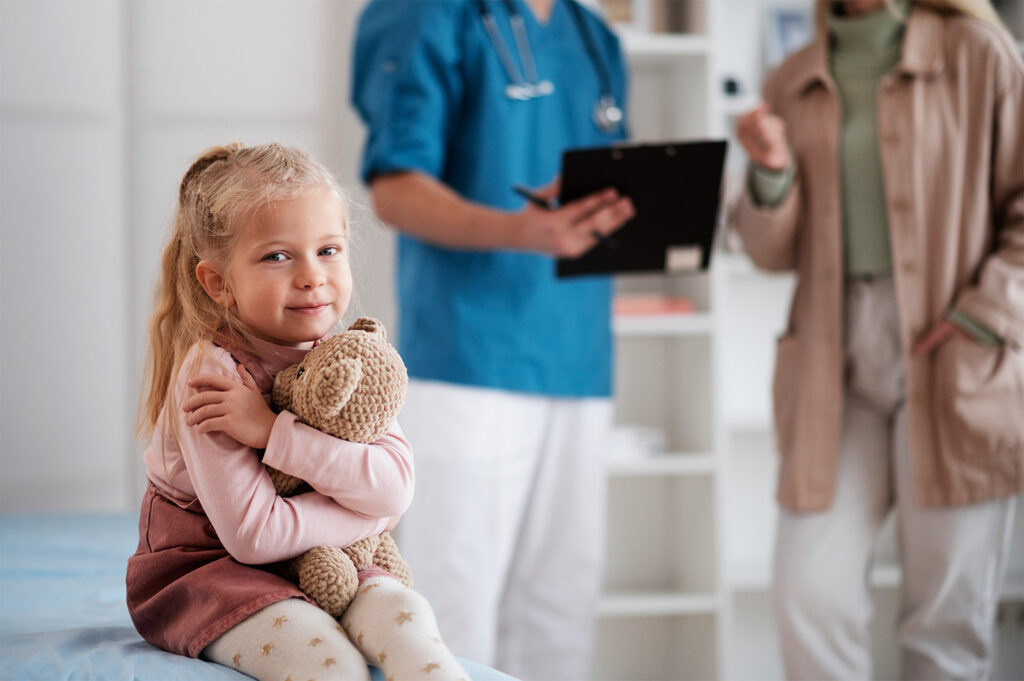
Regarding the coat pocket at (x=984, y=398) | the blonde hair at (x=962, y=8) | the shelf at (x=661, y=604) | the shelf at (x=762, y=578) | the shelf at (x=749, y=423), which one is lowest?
the shelf at (x=661, y=604)

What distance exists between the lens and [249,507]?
718 millimetres

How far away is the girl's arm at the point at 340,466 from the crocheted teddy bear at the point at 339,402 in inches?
0.5

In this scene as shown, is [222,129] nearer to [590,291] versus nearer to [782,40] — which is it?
[590,291]

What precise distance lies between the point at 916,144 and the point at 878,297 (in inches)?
9.8

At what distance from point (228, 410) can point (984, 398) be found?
118 cm

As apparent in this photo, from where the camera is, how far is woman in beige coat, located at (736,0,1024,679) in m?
1.45

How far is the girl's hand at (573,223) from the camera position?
1451 mm

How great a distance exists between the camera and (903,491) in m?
1.52

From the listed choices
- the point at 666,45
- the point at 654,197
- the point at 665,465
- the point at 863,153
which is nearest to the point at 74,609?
the point at 654,197

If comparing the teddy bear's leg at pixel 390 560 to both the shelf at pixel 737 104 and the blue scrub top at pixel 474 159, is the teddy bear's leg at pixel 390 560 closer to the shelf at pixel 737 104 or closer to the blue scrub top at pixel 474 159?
the blue scrub top at pixel 474 159

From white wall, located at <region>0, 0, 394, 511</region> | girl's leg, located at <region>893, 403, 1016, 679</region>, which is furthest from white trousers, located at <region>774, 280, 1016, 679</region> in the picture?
white wall, located at <region>0, 0, 394, 511</region>

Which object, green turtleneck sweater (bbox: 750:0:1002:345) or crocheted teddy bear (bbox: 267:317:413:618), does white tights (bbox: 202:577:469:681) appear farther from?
green turtleneck sweater (bbox: 750:0:1002:345)

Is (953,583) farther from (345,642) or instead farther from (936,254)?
(345,642)

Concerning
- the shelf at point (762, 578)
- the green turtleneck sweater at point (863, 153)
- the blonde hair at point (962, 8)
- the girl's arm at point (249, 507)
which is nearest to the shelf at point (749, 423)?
the shelf at point (762, 578)
